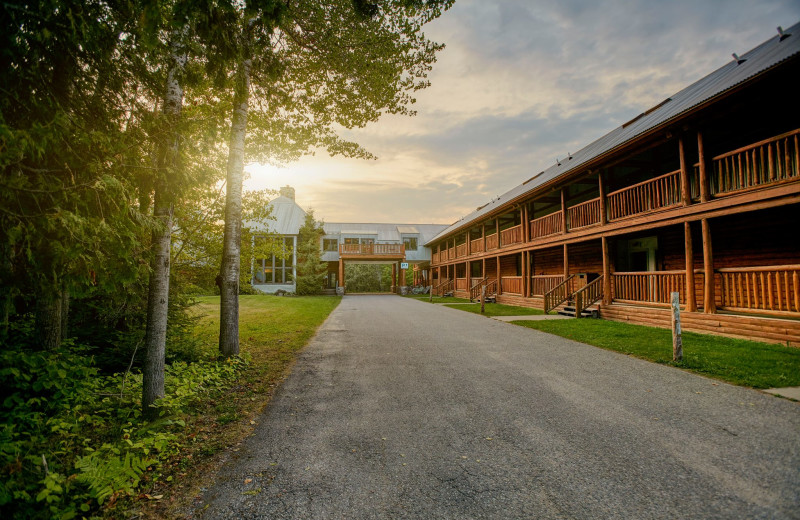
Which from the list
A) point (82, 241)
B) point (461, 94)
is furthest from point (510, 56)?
point (82, 241)

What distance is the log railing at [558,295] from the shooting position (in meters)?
14.4

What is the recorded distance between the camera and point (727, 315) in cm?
840

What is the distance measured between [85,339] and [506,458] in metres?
6.27

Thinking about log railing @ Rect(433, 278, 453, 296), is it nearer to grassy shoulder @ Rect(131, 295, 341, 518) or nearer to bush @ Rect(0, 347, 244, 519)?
grassy shoulder @ Rect(131, 295, 341, 518)

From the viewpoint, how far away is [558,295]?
598 inches

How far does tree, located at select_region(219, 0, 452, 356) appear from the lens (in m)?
6.09

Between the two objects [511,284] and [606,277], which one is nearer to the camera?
[606,277]

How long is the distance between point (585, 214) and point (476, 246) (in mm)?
11840

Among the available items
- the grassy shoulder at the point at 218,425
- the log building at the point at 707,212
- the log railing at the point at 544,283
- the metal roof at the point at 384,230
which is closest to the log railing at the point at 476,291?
the log railing at the point at 544,283

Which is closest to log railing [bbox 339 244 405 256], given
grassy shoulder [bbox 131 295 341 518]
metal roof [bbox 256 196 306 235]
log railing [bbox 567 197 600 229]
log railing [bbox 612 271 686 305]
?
metal roof [bbox 256 196 306 235]

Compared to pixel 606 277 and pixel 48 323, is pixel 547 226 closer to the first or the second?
pixel 606 277

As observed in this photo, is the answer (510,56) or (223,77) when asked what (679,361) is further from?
(510,56)

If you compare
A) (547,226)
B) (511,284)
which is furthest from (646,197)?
(511,284)

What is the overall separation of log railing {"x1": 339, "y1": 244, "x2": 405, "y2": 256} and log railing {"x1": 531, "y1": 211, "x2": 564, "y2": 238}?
18.3m
